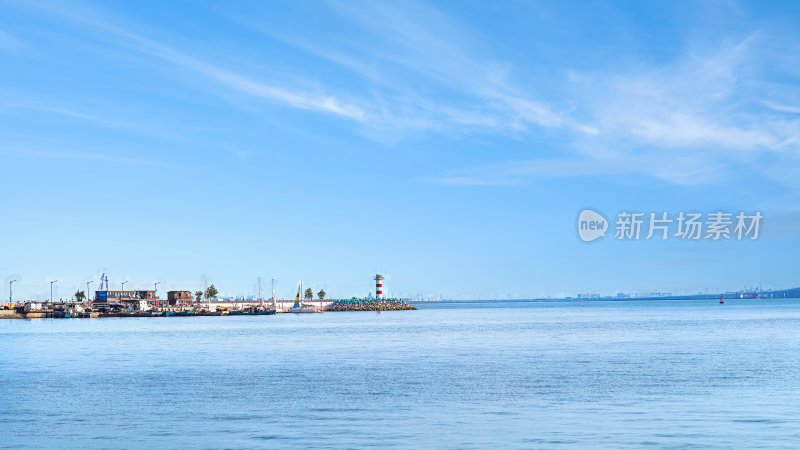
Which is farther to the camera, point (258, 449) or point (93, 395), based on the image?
point (93, 395)

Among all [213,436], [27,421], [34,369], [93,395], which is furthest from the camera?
[34,369]

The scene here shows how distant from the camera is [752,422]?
38.9 metres

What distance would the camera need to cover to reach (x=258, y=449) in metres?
34.0

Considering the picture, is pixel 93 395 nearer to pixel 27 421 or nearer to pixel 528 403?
pixel 27 421

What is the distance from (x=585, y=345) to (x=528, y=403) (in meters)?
54.0

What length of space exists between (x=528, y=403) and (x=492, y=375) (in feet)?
52.0

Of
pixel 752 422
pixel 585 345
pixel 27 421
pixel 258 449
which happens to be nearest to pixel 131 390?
pixel 27 421

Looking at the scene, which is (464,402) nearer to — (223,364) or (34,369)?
(223,364)

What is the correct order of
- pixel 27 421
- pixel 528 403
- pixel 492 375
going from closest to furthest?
pixel 27 421
pixel 528 403
pixel 492 375

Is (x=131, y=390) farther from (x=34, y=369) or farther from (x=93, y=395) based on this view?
(x=34, y=369)

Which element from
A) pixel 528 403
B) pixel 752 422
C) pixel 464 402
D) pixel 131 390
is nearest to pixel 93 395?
pixel 131 390

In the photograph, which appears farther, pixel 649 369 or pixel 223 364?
pixel 223 364

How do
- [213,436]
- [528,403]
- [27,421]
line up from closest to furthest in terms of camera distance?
[213,436], [27,421], [528,403]

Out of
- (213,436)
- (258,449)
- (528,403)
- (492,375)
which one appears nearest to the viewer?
(258,449)
